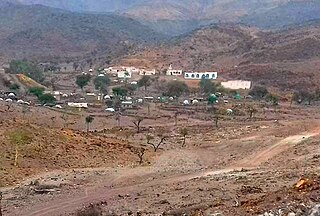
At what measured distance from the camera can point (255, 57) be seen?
503ft

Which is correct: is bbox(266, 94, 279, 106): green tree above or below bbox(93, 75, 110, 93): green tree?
above

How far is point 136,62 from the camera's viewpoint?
Answer: 157m

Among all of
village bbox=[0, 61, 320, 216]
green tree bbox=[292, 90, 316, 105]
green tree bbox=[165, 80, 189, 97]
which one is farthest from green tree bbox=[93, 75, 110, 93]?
green tree bbox=[292, 90, 316, 105]

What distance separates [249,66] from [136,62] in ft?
103

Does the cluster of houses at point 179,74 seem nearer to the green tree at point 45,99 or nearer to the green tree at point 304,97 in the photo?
the green tree at point 304,97

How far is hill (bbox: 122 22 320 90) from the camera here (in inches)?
5133

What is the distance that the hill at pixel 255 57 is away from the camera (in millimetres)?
130375

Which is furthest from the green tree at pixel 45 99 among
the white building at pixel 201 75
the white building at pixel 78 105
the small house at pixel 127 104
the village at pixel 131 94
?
the white building at pixel 201 75

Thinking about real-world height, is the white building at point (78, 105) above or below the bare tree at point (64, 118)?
below

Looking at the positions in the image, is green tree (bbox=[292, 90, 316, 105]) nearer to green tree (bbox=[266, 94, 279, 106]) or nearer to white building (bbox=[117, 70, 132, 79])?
green tree (bbox=[266, 94, 279, 106])

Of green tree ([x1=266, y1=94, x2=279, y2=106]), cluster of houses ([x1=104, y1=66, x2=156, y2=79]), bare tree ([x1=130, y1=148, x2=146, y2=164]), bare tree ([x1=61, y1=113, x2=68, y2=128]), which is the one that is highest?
bare tree ([x1=130, y1=148, x2=146, y2=164])

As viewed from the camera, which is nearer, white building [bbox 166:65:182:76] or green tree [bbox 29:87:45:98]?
green tree [bbox 29:87:45:98]

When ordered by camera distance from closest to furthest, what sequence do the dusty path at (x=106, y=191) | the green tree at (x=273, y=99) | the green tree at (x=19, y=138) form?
the dusty path at (x=106, y=191)
the green tree at (x=19, y=138)
the green tree at (x=273, y=99)

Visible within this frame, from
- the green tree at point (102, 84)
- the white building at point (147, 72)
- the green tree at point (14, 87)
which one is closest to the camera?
the green tree at point (14, 87)
